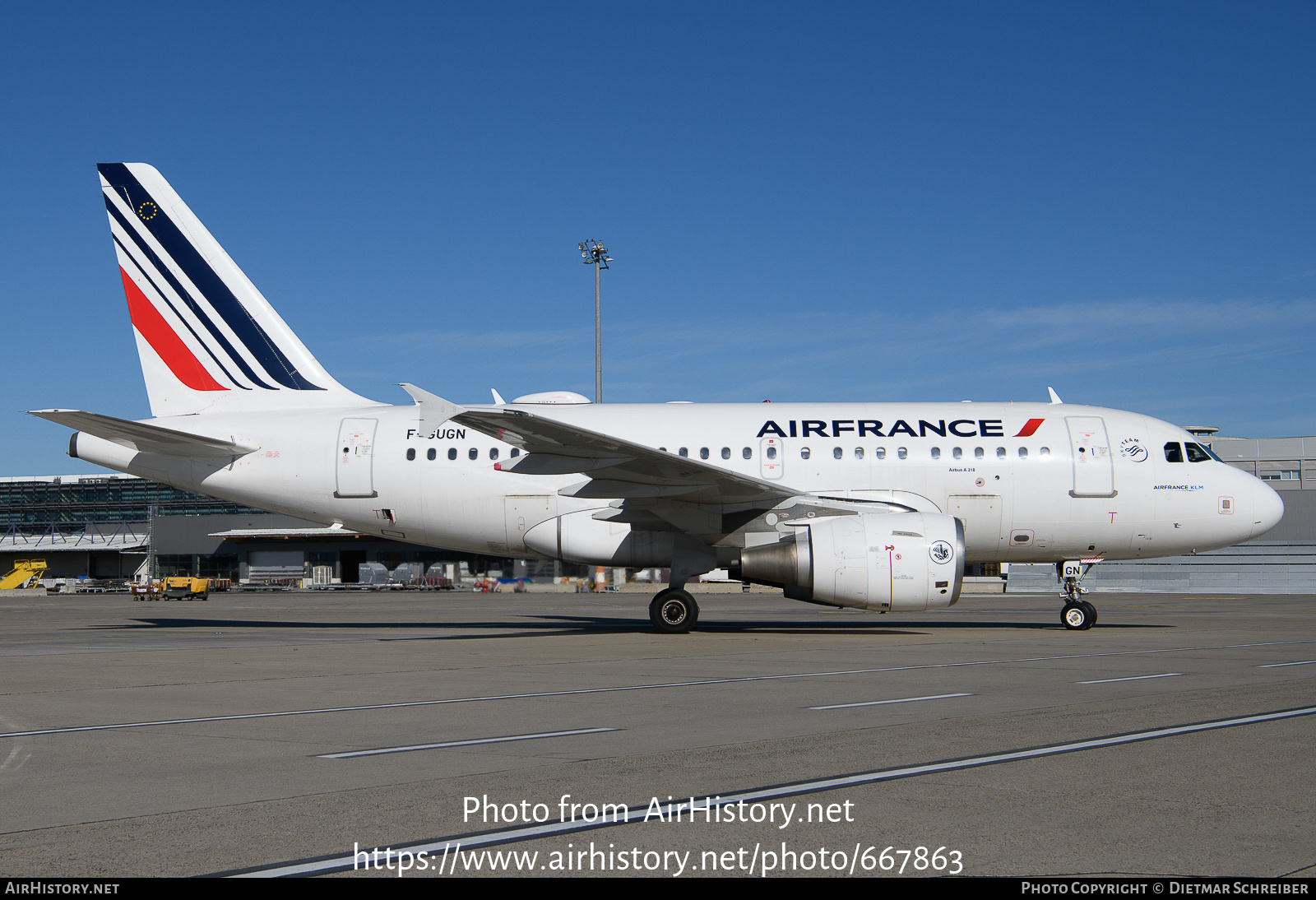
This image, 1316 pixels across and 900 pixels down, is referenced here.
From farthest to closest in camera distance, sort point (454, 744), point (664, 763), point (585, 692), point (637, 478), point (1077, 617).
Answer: point (1077, 617) < point (637, 478) < point (585, 692) < point (454, 744) < point (664, 763)

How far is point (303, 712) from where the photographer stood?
966cm

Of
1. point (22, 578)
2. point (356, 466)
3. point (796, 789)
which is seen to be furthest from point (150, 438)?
point (22, 578)

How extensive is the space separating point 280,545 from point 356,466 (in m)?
70.5

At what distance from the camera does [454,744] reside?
7.79 meters

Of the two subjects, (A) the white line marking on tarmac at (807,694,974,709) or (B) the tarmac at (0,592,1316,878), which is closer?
(B) the tarmac at (0,592,1316,878)

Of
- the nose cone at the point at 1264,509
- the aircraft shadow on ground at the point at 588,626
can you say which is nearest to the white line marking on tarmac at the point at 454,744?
the aircraft shadow on ground at the point at 588,626

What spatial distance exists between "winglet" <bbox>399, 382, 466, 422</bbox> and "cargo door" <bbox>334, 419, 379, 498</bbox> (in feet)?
18.0

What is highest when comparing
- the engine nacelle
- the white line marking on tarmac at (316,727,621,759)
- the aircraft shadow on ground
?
the engine nacelle

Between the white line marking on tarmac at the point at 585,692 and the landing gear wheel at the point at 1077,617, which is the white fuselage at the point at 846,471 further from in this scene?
the white line marking on tarmac at the point at 585,692

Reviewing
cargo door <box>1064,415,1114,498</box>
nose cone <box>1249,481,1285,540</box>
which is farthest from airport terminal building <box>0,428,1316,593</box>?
cargo door <box>1064,415,1114,498</box>

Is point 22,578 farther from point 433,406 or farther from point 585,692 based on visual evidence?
point 585,692

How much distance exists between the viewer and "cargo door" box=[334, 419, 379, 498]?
21.5m

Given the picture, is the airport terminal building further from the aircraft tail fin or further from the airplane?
the aircraft tail fin

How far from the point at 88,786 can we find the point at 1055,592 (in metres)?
51.9
